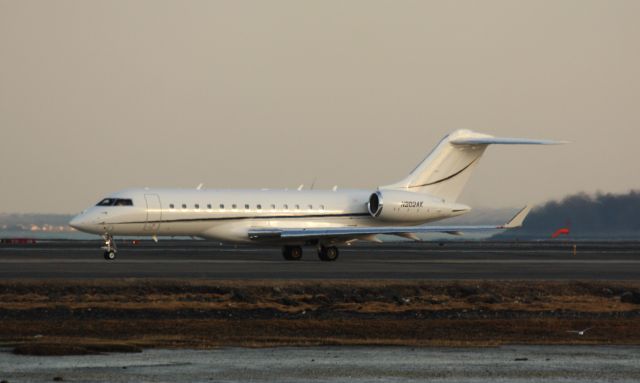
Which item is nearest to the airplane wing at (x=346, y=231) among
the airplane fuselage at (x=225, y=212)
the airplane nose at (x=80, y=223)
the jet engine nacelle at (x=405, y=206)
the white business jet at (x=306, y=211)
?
the white business jet at (x=306, y=211)

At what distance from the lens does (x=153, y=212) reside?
4712 cm

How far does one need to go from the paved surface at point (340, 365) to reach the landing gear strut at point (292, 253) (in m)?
32.2

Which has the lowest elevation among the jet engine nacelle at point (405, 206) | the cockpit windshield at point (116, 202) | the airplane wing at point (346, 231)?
the airplane wing at point (346, 231)

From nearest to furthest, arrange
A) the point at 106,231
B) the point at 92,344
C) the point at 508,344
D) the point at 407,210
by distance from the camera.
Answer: the point at 92,344 → the point at 508,344 → the point at 106,231 → the point at 407,210

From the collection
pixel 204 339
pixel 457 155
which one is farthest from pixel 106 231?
pixel 204 339

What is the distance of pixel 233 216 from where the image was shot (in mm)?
48656

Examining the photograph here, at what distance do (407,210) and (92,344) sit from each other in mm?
35985

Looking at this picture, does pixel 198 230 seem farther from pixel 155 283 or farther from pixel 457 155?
pixel 155 283

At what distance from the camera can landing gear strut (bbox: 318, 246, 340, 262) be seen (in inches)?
1886

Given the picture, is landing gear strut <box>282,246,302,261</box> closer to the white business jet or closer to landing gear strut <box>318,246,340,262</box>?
the white business jet

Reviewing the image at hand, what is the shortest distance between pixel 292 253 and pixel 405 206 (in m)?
6.16

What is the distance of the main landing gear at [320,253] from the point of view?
47.9 m

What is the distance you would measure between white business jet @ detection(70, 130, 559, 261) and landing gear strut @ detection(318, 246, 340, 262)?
0.14 ft

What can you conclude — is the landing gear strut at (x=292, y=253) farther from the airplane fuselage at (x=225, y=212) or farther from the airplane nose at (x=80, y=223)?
the airplane nose at (x=80, y=223)
